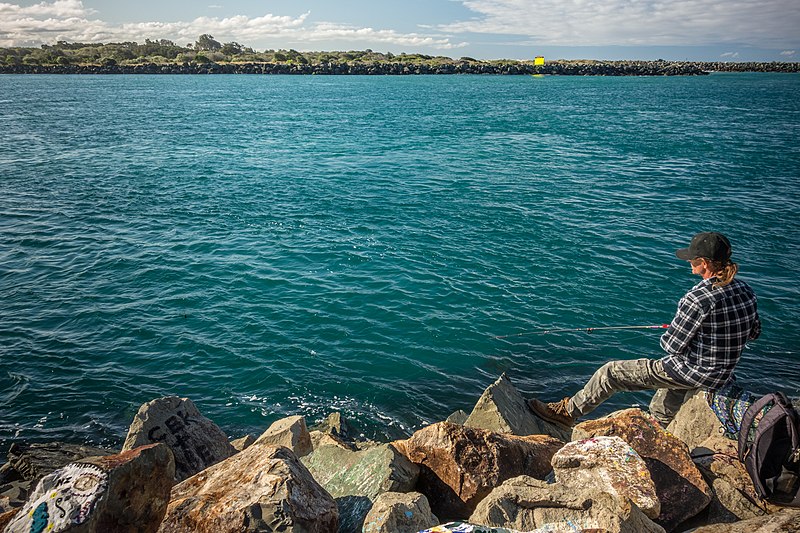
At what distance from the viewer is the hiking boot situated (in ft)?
30.7

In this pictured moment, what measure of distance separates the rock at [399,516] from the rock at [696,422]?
4.24 metres

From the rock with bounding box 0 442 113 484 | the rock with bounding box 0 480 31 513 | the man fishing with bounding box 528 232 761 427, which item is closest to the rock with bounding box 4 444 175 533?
the rock with bounding box 0 480 31 513

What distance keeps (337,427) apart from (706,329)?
6917 mm

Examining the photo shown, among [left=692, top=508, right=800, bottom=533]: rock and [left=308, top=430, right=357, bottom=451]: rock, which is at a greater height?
[left=692, top=508, right=800, bottom=533]: rock

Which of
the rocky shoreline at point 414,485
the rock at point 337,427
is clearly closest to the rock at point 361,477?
the rocky shoreline at point 414,485

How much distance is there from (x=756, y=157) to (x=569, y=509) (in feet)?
138

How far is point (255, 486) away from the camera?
5023mm

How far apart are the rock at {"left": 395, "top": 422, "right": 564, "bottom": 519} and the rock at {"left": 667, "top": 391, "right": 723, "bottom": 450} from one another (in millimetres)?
2012

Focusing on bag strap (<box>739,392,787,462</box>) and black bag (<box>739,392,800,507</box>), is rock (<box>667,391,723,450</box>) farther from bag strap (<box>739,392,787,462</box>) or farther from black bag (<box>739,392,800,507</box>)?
black bag (<box>739,392,800,507</box>)

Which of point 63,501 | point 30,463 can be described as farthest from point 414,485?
point 30,463

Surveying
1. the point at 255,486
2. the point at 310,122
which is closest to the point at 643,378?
the point at 255,486

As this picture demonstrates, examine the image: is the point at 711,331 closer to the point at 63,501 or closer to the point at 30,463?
the point at 63,501

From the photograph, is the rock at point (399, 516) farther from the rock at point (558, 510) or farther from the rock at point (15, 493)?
the rock at point (15, 493)

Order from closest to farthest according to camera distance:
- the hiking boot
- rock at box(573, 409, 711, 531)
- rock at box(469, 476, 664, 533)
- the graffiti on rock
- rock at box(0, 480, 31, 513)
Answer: the graffiti on rock
rock at box(469, 476, 664, 533)
rock at box(573, 409, 711, 531)
rock at box(0, 480, 31, 513)
the hiking boot
